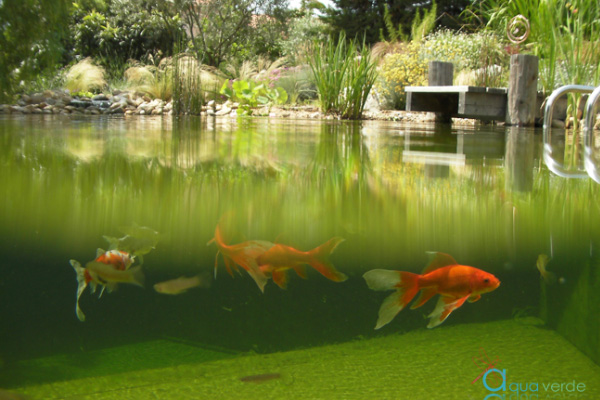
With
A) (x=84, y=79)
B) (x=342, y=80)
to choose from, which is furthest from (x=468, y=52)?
(x=84, y=79)

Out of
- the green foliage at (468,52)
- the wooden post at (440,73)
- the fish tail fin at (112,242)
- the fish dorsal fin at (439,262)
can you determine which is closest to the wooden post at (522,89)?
the wooden post at (440,73)

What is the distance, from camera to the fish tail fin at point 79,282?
2.43 feet

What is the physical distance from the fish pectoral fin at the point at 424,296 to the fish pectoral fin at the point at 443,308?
0.01 m

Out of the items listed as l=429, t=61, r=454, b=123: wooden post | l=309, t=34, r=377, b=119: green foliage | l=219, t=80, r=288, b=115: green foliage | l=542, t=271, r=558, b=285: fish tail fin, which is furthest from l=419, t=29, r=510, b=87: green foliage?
l=542, t=271, r=558, b=285: fish tail fin

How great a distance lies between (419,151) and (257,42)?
14503 mm

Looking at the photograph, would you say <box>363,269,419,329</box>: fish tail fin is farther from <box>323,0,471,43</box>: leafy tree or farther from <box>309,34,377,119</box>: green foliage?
<box>323,0,471,43</box>: leafy tree

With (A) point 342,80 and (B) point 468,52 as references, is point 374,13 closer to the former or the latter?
(B) point 468,52

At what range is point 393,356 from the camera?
2.19 ft

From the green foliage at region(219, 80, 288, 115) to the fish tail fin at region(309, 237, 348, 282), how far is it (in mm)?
8015

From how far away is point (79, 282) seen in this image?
0.85 metres

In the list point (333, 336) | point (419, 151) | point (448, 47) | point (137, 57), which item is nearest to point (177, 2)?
point (137, 57)

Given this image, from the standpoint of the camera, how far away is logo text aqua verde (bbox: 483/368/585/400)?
23.3 inches

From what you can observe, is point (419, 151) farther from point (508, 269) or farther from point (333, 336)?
point (333, 336)

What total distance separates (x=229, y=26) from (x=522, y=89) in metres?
11.6
